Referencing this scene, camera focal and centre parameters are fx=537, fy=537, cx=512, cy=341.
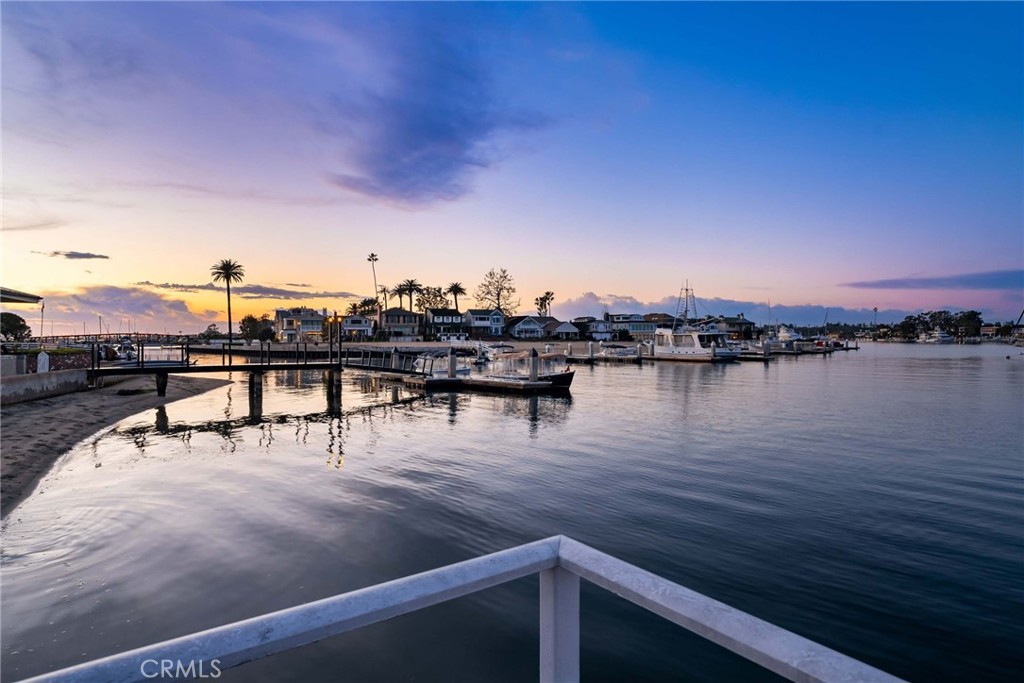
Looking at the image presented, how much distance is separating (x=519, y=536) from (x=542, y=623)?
8645 millimetres

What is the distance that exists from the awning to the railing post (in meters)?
27.1

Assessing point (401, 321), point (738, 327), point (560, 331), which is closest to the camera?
point (560, 331)

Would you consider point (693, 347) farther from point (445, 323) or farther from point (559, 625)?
point (559, 625)

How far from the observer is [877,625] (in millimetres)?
7215

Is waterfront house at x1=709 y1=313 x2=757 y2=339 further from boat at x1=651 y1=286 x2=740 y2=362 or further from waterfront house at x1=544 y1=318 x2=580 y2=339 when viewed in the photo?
boat at x1=651 y1=286 x2=740 y2=362

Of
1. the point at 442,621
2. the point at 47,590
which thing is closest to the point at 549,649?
the point at 442,621

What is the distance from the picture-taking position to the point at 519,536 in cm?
1023

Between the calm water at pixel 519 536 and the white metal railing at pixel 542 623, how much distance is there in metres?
5.00

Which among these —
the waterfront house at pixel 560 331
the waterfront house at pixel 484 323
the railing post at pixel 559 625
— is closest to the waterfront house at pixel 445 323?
the waterfront house at pixel 484 323

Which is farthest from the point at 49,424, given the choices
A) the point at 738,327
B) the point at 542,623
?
the point at 738,327

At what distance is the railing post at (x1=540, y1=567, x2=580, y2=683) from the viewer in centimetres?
202

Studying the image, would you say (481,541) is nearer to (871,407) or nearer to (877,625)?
(877,625)

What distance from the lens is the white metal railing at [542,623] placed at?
1.37m

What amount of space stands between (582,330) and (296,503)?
112746mm
